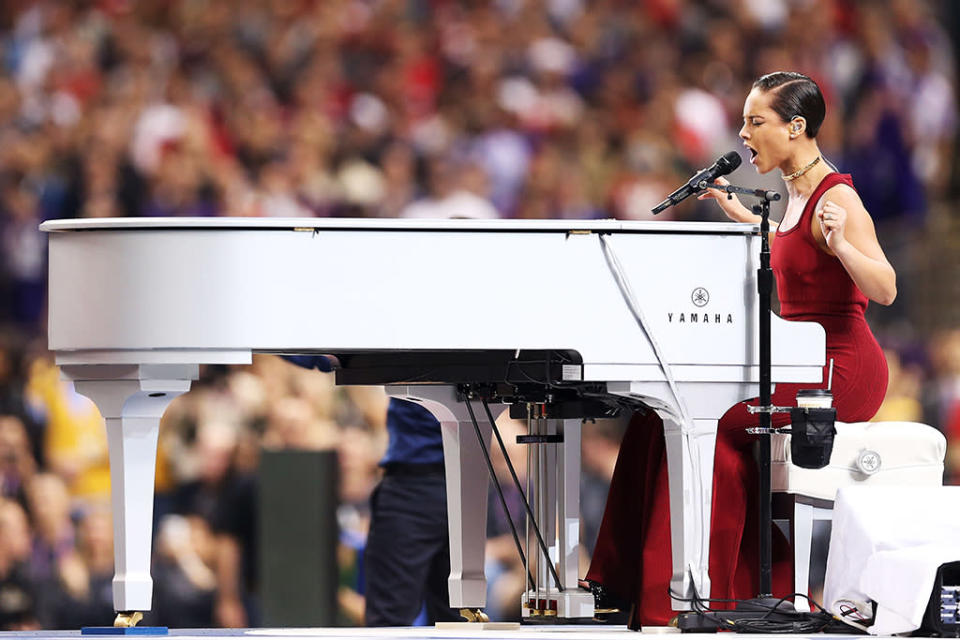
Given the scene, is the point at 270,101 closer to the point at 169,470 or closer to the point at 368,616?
the point at 169,470

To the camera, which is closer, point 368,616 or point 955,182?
point 368,616

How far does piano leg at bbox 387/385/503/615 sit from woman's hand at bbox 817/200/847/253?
44.7 inches

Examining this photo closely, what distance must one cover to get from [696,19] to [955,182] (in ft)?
5.68

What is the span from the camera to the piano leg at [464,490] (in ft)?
13.8

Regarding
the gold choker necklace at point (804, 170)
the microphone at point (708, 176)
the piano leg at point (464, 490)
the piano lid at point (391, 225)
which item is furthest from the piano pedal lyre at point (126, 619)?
the gold choker necklace at point (804, 170)

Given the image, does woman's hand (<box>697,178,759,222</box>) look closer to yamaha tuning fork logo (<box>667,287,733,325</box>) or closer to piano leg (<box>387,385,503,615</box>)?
yamaha tuning fork logo (<box>667,287,733,325</box>)

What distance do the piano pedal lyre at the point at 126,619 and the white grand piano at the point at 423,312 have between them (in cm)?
1

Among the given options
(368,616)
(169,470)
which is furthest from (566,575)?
(169,470)

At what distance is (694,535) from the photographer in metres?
3.46

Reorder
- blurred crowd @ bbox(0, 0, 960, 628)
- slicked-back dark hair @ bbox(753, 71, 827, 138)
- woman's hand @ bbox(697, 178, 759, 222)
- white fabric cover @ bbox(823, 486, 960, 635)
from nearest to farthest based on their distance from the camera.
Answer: white fabric cover @ bbox(823, 486, 960, 635) → slicked-back dark hair @ bbox(753, 71, 827, 138) → woman's hand @ bbox(697, 178, 759, 222) → blurred crowd @ bbox(0, 0, 960, 628)

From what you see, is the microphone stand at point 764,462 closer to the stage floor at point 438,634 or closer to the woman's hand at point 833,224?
the stage floor at point 438,634

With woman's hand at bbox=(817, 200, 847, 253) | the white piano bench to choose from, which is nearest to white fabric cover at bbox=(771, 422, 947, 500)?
the white piano bench

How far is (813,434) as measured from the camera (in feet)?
11.0

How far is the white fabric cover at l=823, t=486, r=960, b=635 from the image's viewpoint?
3.20 metres
